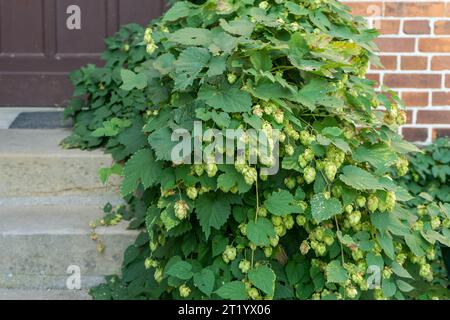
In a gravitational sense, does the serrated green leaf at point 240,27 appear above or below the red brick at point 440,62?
above

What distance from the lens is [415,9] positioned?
4.05 metres

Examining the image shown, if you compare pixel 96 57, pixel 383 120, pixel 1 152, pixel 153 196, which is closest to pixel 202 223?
pixel 153 196

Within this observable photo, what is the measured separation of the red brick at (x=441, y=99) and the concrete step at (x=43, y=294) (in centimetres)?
203

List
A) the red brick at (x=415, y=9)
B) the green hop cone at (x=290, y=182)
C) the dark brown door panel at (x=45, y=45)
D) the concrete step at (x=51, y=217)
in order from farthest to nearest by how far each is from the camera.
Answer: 1. the dark brown door panel at (x=45, y=45)
2. the red brick at (x=415, y=9)
3. the concrete step at (x=51, y=217)
4. the green hop cone at (x=290, y=182)

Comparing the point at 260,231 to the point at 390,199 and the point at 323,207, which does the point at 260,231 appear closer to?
the point at 323,207

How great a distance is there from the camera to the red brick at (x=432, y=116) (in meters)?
4.14

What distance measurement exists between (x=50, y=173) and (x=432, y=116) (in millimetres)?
1983

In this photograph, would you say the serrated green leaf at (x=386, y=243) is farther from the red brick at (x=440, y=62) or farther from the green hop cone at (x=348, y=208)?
the red brick at (x=440, y=62)

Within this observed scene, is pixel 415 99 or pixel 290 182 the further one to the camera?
pixel 415 99

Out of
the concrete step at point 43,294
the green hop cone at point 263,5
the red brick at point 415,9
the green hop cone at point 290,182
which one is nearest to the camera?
the green hop cone at point 290,182

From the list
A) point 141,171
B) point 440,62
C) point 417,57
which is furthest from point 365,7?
point 141,171

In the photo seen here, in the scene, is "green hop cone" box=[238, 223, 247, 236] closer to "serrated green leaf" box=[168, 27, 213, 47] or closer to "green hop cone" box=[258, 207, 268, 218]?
"green hop cone" box=[258, 207, 268, 218]

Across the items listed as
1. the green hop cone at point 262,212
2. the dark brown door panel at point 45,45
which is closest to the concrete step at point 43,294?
the green hop cone at point 262,212

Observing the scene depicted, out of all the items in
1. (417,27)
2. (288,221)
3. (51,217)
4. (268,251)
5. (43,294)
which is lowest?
(43,294)
